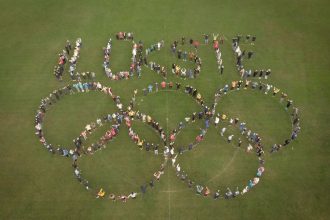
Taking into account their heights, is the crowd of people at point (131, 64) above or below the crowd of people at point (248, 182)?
above

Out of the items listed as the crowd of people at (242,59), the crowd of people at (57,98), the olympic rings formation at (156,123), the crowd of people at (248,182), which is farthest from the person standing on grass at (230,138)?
the crowd of people at (57,98)

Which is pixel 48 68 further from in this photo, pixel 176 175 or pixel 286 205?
pixel 286 205

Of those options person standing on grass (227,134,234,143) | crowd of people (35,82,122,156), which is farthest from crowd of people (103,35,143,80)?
person standing on grass (227,134,234,143)

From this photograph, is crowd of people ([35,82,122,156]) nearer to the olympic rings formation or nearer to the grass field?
the olympic rings formation

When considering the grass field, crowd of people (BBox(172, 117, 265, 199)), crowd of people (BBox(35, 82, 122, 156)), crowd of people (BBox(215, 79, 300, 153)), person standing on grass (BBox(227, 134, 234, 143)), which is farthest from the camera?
crowd of people (BBox(215, 79, 300, 153))

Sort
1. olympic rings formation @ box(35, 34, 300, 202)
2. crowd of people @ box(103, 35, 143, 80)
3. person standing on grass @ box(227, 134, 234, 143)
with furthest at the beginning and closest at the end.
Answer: crowd of people @ box(103, 35, 143, 80), person standing on grass @ box(227, 134, 234, 143), olympic rings formation @ box(35, 34, 300, 202)

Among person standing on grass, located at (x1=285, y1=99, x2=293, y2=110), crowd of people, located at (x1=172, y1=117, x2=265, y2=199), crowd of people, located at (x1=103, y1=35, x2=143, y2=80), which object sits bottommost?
crowd of people, located at (x1=172, y1=117, x2=265, y2=199)

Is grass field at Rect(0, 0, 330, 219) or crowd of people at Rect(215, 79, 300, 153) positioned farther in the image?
crowd of people at Rect(215, 79, 300, 153)

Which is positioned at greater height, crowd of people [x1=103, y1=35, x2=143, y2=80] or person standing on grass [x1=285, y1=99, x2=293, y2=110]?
crowd of people [x1=103, y1=35, x2=143, y2=80]

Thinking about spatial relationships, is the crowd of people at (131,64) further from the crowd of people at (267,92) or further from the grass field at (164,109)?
the crowd of people at (267,92)

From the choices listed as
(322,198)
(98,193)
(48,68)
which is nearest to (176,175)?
(98,193)
